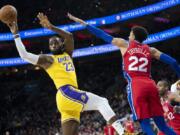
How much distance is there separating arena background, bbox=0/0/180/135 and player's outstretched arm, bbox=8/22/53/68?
14617mm

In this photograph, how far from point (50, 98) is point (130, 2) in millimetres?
6801

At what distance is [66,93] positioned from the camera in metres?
6.60

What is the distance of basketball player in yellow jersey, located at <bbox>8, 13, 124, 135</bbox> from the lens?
252 inches

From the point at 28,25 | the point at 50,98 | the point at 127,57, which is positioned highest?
the point at 28,25

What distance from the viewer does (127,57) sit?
6.38 metres

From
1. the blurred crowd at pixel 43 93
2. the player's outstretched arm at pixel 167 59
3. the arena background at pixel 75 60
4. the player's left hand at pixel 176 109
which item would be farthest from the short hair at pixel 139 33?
the arena background at pixel 75 60

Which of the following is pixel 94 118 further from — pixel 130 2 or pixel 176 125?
pixel 176 125

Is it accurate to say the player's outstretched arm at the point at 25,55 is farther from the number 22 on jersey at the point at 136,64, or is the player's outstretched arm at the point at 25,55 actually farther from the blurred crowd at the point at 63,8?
the blurred crowd at the point at 63,8

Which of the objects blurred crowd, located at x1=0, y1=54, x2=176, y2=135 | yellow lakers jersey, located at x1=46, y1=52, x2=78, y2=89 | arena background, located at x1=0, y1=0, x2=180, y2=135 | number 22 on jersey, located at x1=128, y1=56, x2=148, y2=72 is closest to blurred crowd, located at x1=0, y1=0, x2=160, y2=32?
arena background, located at x1=0, y1=0, x2=180, y2=135

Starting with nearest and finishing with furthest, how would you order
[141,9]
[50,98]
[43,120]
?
[141,9] → [43,120] → [50,98]

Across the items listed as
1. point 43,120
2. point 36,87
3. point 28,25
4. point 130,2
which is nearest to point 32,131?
point 43,120

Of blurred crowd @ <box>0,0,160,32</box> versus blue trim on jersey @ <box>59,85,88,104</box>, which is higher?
blurred crowd @ <box>0,0,160,32</box>

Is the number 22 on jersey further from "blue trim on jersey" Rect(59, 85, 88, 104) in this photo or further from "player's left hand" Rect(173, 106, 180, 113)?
"player's left hand" Rect(173, 106, 180, 113)

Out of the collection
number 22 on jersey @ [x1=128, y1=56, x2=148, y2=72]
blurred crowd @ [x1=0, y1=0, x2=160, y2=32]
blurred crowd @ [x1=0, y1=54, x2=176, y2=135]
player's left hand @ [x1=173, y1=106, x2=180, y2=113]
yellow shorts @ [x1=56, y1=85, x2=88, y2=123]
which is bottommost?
A: player's left hand @ [x1=173, y1=106, x2=180, y2=113]
